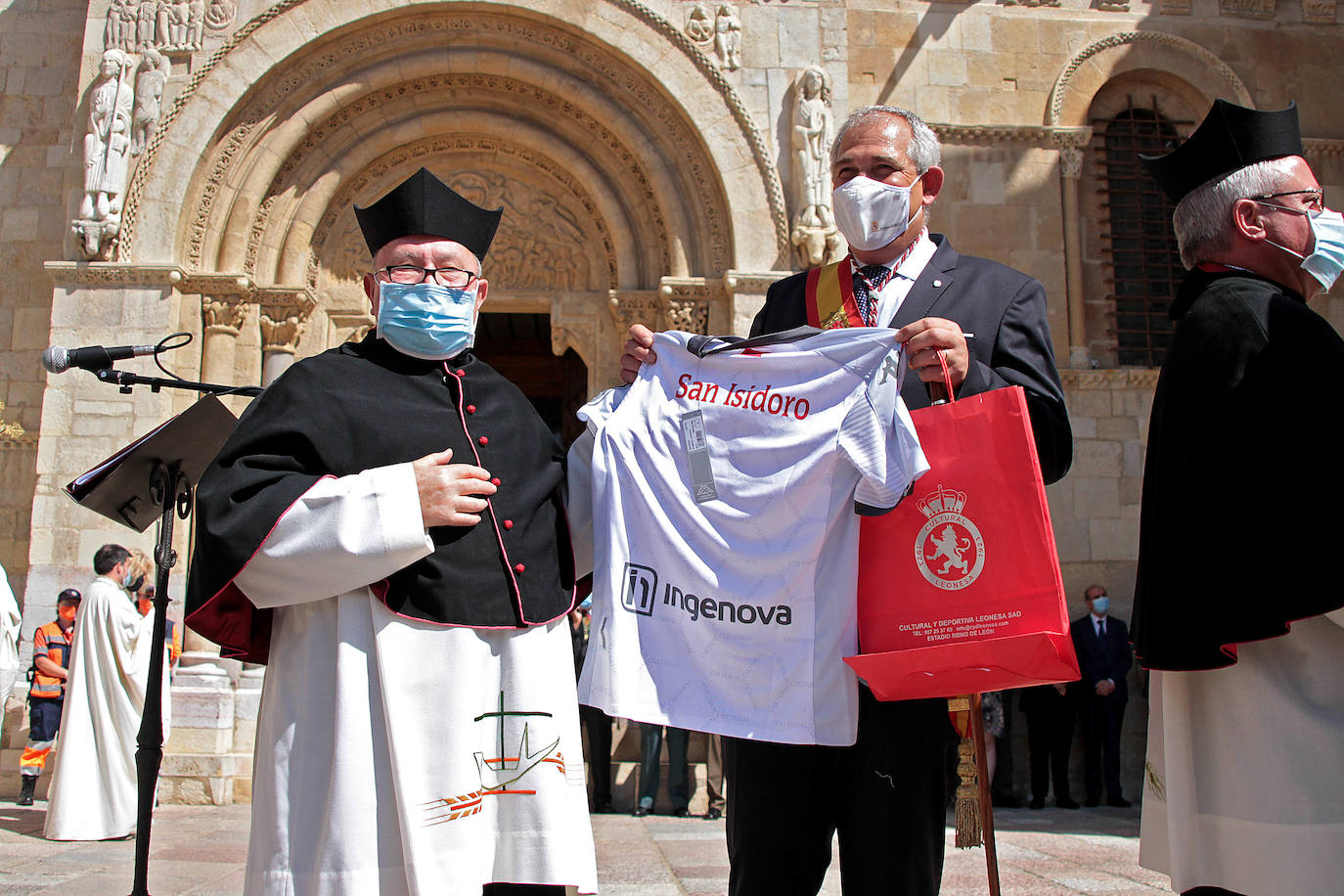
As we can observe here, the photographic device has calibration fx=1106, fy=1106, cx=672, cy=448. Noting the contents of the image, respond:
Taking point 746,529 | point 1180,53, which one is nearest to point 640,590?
point 746,529

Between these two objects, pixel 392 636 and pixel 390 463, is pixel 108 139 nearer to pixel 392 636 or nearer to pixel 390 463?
pixel 390 463

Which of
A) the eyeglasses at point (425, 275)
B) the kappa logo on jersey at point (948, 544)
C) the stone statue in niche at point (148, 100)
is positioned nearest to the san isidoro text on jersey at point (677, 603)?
the kappa logo on jersey at point (948, 544)

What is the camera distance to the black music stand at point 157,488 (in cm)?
433

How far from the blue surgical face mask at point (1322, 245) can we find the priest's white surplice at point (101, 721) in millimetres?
7314

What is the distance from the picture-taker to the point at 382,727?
2.56m

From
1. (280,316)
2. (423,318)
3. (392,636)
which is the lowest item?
(392,636)

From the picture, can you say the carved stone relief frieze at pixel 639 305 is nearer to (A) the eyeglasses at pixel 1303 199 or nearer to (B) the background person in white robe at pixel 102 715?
(B) the background person in white robe at pixel 102 715

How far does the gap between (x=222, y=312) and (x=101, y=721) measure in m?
3.92

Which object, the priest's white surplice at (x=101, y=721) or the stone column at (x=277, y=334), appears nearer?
the priest's white surplice at (x=101, y=721)

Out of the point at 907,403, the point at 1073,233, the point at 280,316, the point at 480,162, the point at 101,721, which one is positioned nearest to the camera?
the point at 907,403

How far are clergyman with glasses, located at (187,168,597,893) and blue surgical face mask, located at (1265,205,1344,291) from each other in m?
2.03

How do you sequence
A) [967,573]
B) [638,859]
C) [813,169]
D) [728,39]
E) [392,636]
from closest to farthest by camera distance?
[967,573] → [392,636] → [638,859] → [813,169] → [728,39]

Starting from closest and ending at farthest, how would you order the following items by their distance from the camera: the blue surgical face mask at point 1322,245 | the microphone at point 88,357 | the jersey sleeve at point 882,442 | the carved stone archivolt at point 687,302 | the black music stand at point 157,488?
the jersey sleeve at point 882,442
the blue surgical face mask at point 1322,245
the black music stand at point 157,488
the microphone at point 88,357
the carved stone archivolt at point 687,302

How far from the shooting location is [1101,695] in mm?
10062
